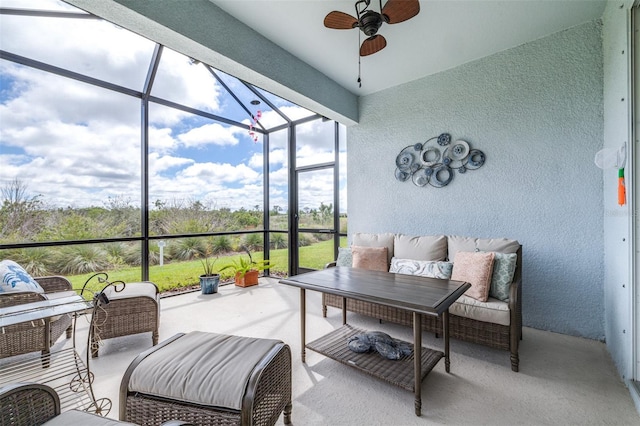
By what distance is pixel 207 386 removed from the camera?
1.27 m

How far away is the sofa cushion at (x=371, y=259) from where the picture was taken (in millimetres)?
3137

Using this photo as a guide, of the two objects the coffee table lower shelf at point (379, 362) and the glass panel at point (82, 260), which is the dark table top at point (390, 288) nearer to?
the coffee table lower shelf at point (379, 362)

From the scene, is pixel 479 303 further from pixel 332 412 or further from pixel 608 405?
pixel 332 412

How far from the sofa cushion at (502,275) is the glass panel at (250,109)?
4121 millimetres

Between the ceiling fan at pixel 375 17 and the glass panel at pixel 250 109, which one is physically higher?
the glass panel at pixel 250 109

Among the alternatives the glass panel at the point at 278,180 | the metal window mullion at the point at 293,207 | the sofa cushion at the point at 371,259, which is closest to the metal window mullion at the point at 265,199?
the glass panel at the point at 278,180

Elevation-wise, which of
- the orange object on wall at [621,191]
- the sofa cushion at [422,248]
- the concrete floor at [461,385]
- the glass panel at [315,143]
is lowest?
the concrete floor at [461,385]

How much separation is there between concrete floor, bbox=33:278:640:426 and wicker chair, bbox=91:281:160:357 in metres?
0.20

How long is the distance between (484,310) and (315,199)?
10.2 ft

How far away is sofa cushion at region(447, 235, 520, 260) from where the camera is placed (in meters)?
2.62

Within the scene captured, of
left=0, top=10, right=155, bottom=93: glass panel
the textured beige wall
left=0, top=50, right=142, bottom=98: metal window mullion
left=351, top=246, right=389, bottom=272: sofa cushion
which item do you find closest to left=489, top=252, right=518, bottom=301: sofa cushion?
the textured beige wall

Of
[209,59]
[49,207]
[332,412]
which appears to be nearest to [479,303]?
A: [332,412]

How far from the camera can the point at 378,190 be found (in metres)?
4.05

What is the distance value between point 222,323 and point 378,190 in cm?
275
